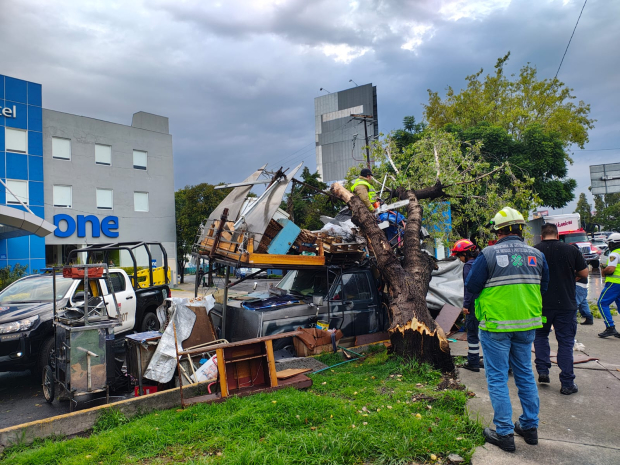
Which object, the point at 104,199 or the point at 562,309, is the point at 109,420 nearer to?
the point at 562,309

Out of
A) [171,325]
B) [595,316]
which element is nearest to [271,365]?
[171,325]

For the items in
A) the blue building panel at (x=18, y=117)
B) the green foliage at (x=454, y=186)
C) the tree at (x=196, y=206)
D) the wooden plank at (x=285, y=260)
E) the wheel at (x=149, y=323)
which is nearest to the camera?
the wooden plank at (x=285, y=260)

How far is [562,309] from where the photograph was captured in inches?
182

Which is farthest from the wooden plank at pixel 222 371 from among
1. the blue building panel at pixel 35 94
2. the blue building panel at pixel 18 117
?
the blue building panel at pixel 35 94

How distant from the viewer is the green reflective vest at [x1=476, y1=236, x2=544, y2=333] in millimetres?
3436

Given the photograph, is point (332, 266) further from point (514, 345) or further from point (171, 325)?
point (514, 345)

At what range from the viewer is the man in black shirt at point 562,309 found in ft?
15.0

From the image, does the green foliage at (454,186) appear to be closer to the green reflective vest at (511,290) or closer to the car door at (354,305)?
the car door at (354,305)

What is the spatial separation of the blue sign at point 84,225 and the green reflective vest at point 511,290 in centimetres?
2330

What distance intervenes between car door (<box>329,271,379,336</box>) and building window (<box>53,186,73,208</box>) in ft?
→ 69.8

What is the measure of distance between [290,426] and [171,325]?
2.53m

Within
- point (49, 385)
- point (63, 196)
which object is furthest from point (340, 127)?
point (49, 385)

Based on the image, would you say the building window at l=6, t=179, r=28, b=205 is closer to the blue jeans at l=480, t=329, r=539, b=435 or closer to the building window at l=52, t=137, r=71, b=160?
the building window at l=52, t=137, r=71, b=160

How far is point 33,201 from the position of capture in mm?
21266
